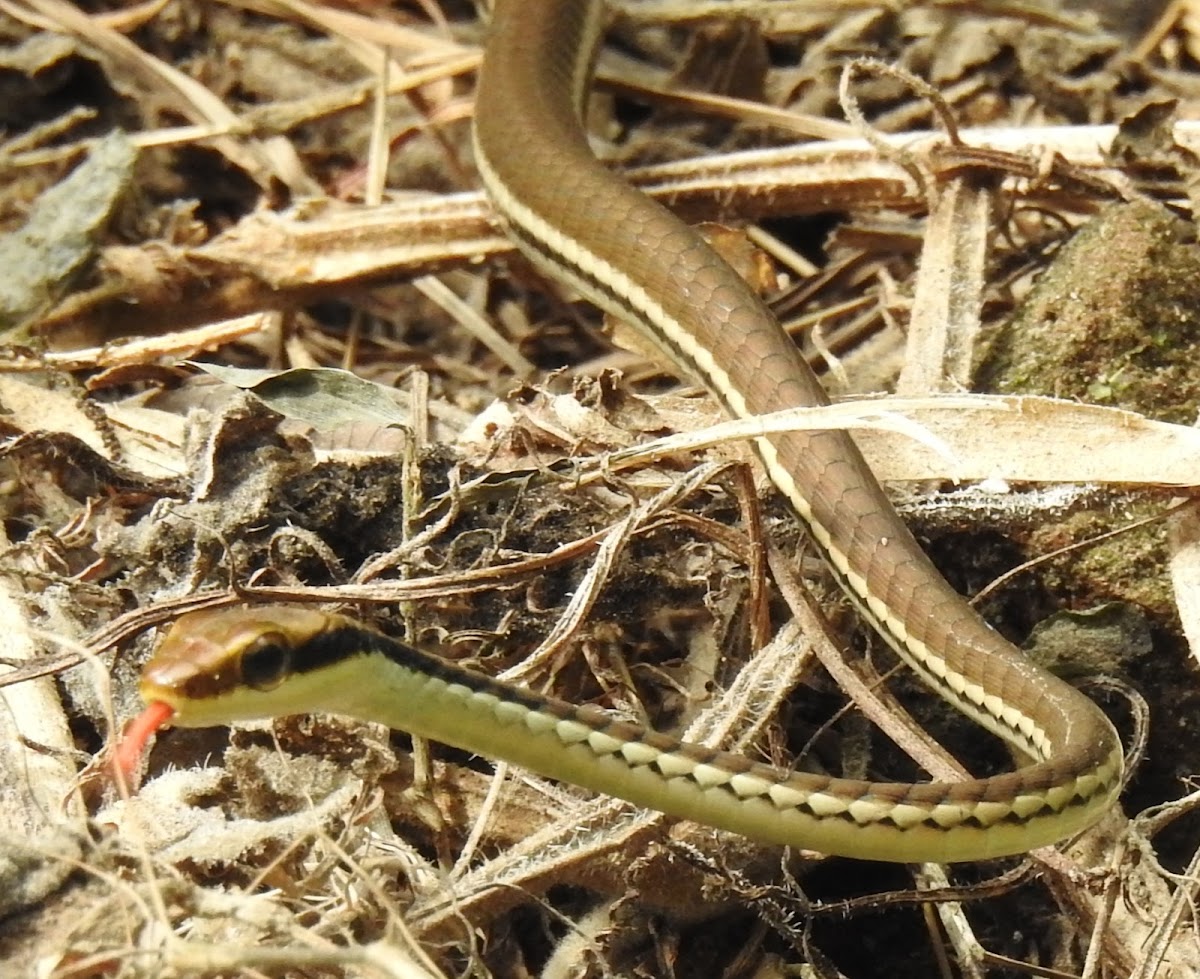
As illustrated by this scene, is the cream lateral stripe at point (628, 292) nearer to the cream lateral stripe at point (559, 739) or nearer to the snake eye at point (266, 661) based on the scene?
the cream lateral stripe at point (559, 739)

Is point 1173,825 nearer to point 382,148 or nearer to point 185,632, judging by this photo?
point 185,632

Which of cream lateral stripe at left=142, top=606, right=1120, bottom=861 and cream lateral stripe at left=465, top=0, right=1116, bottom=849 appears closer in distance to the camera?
cream lateral stripe at left=142, top=606, right=1120, bottom=861

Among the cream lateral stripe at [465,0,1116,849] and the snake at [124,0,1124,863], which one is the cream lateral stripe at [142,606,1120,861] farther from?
the cream lateral stripe at [465,0,1116,849]

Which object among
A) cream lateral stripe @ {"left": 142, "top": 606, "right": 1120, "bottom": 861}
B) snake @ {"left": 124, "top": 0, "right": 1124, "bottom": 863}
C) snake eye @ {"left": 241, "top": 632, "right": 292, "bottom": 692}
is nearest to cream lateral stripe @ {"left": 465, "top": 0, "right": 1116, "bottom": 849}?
snake @ {"left": 124, "top": 0, "right": 1124, "bottom": 863}

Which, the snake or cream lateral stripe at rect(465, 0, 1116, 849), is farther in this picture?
cream lateral stripe at rect(465, 0, 1116, 849)

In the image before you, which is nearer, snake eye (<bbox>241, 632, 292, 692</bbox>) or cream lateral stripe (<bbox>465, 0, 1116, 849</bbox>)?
snake eye (<bbox>241, 632, 292, 692</bbox>)

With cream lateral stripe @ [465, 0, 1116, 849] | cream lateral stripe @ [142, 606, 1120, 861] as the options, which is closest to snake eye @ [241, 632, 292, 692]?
cream lateral stripe @ [142, 606, 1120, 861]

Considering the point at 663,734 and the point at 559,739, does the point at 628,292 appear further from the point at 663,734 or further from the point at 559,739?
the point at 559,739

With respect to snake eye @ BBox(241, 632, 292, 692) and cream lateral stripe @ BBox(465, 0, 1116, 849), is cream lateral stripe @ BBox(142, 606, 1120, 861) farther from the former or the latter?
cream lateral stripe @ BBox(465, 0, 1116, 849)

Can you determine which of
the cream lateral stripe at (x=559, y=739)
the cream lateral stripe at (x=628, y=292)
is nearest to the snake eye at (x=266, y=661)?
the cream lateral stripe at (x=559, y=739)
